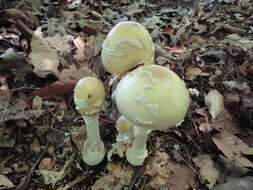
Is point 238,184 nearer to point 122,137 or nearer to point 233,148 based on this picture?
point 233,148

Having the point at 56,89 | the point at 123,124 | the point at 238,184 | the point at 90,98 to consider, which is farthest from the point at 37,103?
the point at 238,184

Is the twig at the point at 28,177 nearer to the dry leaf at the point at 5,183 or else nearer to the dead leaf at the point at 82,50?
the dry leaf at the point at 5,183

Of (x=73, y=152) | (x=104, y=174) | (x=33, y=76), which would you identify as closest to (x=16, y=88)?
(x=33, y=76)

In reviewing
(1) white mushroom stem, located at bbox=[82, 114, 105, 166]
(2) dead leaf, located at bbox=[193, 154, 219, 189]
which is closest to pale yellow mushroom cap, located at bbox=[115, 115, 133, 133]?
(1) white mushroom stem, located at bbox=[82, 114, 105, 166]

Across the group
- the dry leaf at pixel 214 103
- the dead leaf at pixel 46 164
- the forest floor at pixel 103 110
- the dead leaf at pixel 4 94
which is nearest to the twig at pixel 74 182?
the forest floor at pixel 103 110

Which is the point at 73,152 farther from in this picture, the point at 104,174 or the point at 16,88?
the point at 16,88
